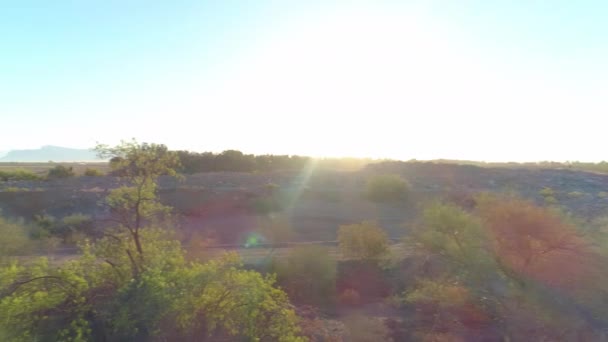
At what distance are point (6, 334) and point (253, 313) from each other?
396 centimetres

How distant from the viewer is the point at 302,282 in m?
21.1

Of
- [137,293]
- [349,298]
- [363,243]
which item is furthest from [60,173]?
[137,293]

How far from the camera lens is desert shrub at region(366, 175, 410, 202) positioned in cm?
5009

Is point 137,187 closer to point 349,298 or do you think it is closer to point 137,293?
point 137,293

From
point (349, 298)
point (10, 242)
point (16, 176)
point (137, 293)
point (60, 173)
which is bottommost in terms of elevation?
point (349, 298)

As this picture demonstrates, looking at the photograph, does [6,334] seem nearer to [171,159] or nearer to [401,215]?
[171,159]

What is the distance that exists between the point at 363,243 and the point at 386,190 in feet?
84.7

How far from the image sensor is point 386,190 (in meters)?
50.2

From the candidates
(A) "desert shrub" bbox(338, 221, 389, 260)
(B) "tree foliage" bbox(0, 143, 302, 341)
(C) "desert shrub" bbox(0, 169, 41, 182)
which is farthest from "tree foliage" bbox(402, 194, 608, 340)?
(C) "desert shrub" bbox(0, 169, 41, 182)

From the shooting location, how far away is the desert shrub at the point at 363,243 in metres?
24.8

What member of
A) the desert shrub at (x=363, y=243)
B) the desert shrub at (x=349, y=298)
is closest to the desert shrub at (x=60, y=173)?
the desert shrub at (x=363, y=243)

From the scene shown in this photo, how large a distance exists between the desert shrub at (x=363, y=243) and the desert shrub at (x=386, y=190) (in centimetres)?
2462

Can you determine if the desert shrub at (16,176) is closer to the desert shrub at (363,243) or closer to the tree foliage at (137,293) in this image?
the desert shrub at (363,243)

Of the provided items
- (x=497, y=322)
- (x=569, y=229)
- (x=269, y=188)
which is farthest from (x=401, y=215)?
(x=497, y=322)
